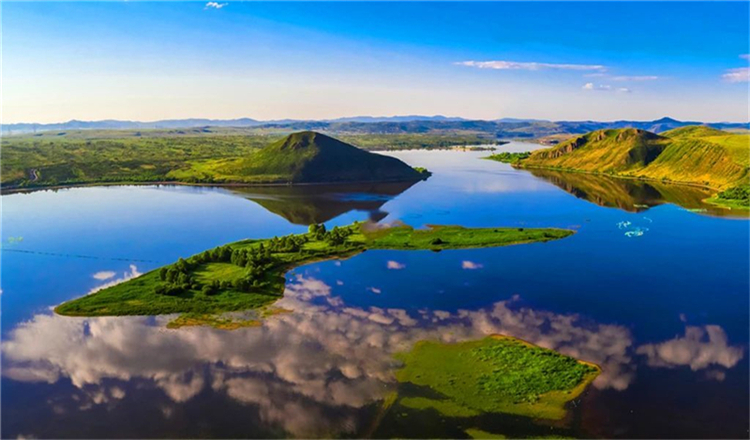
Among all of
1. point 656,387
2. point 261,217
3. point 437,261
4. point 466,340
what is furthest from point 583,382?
point 261,217

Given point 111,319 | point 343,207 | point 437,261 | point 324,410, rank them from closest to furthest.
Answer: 1. point 324,410
2. point 111,319
3. point 437,261
4. point 343,207

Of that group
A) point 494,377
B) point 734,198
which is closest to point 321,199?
point 494,377

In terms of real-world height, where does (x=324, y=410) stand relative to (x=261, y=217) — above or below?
below

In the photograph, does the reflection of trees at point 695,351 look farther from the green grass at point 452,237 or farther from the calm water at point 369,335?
the green grass at point 452,237

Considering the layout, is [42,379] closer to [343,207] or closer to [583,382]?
[583,382]

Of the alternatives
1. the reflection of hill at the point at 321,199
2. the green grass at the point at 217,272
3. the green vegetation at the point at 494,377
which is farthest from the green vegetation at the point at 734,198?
the green grass at the point at 217,272

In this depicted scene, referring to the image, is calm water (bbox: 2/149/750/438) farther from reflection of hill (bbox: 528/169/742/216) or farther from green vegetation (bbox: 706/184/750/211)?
green vegetation (bbox: 706/184/750/211)

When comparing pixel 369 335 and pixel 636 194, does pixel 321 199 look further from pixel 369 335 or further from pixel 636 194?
pixel 636 194
